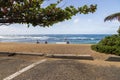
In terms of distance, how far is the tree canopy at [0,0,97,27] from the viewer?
15945 mm

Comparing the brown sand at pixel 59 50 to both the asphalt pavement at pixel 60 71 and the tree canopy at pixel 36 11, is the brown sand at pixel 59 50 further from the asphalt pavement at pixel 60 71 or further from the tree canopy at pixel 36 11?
the asphalt pavement at pixel 60 71

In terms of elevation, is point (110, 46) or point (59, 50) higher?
point (110, 46)

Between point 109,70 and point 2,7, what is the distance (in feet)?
24.1

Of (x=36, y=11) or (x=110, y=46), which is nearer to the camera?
(x=36, y=11)

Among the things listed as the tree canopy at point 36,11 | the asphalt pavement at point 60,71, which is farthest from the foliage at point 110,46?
the asphalt pavement at point 60,71

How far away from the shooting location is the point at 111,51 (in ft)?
58.1

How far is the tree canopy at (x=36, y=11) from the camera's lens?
15945mm

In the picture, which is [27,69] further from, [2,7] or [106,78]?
[2,7]

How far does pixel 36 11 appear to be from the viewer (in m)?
16.1

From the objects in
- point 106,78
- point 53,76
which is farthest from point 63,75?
point 106,78

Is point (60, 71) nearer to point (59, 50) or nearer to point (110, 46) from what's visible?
point (110, 46)

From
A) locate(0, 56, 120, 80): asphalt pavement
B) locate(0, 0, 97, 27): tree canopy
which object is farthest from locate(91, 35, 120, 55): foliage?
locate(0, 56, 120, 80): asphalt pavement

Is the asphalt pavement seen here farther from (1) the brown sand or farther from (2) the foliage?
(2) the foliage

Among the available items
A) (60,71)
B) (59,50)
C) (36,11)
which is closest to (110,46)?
(59,50)
